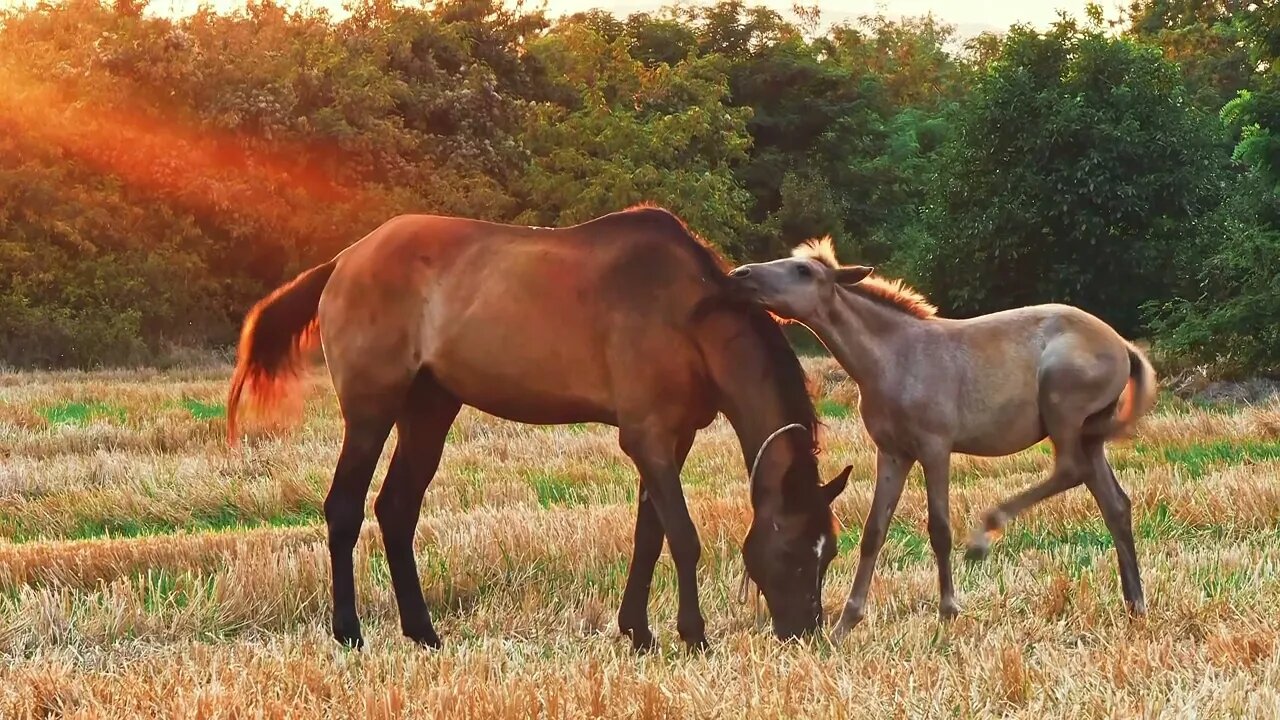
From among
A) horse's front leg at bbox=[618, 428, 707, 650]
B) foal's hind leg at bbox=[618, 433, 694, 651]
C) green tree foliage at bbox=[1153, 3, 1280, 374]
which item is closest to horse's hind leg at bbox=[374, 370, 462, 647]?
foal's hind leg at bbox=[618, 433, 694, 651]

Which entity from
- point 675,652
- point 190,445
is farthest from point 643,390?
point 190,445

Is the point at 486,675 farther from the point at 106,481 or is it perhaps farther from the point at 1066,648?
the point at 106,481

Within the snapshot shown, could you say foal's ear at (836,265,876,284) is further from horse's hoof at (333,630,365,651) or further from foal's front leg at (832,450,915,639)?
horse's hoof at (333,630,365,651)

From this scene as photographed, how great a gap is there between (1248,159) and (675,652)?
1441 cm

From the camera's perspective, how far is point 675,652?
530cm

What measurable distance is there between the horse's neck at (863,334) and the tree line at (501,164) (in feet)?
40.5

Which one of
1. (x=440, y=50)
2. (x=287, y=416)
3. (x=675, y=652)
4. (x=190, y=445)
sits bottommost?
(x=190, y=445)

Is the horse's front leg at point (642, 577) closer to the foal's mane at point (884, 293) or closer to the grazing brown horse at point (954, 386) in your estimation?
the grazing brown horse at point (954, 386)

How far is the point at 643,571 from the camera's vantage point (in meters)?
5.63

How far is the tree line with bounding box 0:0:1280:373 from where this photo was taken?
80.3 ft

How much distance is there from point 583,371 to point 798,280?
1.07 metres

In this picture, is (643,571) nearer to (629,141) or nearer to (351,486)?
(351,486)

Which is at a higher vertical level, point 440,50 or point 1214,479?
point 440,50

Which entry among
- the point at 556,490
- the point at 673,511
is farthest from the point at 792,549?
the point at 556,490
